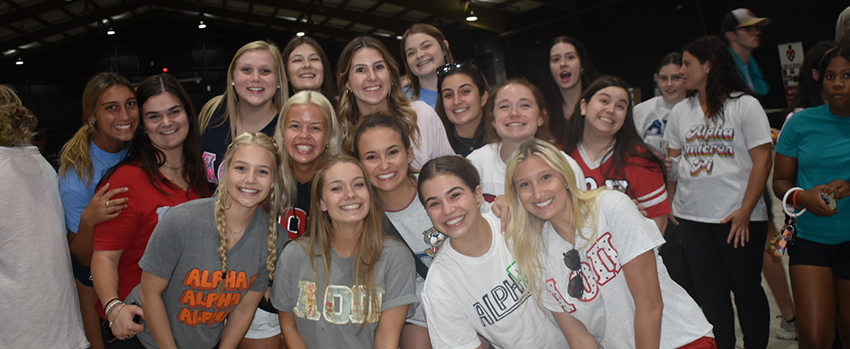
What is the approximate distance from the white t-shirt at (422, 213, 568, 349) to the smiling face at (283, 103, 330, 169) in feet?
3.03

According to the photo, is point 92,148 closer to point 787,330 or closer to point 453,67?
point 453,67

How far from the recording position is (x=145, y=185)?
2330 mm

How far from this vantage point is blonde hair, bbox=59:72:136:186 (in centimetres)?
265

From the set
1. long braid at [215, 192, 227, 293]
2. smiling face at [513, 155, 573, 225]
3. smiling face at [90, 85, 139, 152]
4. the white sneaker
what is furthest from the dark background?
smiling face at [90, 85, 139, 152]

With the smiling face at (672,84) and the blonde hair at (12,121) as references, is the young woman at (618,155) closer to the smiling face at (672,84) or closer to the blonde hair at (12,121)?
the smiling face at (672,84)

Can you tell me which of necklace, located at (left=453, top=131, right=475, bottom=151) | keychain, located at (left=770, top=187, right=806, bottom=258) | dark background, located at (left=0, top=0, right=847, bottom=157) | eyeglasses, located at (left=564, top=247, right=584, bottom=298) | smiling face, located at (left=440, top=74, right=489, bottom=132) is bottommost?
keychain, located at (left=770, top=187, right=806, bottom=258)

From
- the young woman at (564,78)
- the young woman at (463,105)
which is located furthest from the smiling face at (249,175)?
the young woman at (564,78)

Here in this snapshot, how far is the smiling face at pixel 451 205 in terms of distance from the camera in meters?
2.17

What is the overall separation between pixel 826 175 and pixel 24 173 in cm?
387

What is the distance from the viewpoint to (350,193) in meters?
2.26

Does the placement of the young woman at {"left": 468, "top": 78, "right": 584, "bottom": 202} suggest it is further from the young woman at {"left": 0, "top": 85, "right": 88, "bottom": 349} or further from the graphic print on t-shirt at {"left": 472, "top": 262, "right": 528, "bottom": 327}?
the young woman at {"left": 0, "top": 85, "right": 88, "bottom": 349}

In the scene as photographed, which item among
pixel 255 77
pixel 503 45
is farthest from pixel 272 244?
pixel 503 45

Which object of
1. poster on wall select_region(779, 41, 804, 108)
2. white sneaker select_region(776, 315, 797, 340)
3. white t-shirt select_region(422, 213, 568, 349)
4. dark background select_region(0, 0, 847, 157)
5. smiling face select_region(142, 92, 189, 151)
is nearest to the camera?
white t-shirt select_region(422, 213, 568, 349)

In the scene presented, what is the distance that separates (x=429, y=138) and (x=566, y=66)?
115 centimetres
